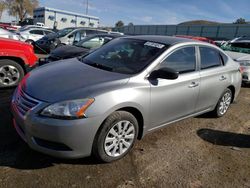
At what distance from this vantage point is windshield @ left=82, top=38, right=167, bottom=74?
3622 millimetres

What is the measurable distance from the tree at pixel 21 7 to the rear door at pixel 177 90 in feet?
230

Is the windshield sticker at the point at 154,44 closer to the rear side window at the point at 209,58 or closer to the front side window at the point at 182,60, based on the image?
the front side window at the point at 182,60

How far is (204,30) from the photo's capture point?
4453 centimetres

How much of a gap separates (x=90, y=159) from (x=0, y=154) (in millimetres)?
1137

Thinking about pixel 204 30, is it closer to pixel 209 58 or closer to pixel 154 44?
pixel 209 58

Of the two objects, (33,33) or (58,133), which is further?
(33,33)

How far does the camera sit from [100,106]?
2.86 meters

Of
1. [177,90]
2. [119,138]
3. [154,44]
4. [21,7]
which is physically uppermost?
[21,7]

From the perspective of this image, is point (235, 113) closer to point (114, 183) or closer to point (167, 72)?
point (167, 72)

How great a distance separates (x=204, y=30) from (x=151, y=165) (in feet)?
148

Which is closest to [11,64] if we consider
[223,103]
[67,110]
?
[67,110]

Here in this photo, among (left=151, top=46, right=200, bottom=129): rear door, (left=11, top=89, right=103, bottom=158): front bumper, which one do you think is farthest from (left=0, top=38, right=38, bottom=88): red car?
(left=151, top=46, right=200, bottom=129): rear door

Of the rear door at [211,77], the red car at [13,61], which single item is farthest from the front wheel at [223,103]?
the red car at [13,61]

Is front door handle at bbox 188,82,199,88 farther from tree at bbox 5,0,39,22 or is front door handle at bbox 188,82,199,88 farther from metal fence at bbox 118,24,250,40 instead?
tree at bbox 5,0,39,22
